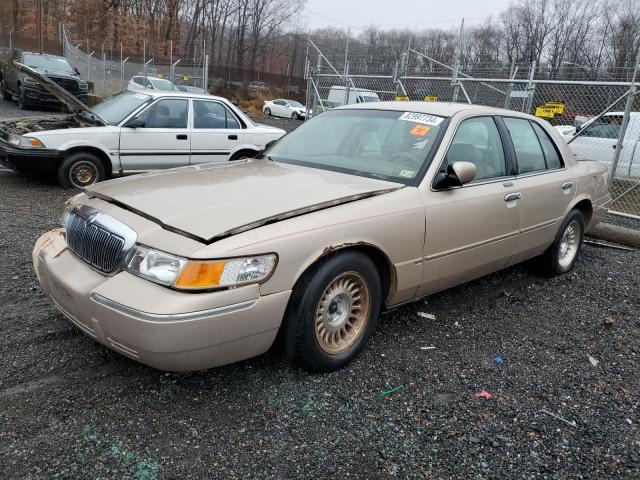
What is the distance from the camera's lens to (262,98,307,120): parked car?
98.7 feet

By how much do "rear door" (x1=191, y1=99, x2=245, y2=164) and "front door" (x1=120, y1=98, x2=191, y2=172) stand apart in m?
0.14

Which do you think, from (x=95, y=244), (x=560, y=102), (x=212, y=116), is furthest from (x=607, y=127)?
(x=95, y=244)

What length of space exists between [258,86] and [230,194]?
39.4m

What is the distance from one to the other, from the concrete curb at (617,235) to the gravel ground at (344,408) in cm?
306

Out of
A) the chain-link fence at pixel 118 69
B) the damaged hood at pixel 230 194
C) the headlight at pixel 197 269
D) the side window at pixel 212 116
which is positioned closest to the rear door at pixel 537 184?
the damaged hood at pixel 230 194

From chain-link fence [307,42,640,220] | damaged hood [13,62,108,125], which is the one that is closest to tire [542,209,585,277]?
chain-link fence [307,42,640,220]

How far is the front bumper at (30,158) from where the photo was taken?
6762 millimetres

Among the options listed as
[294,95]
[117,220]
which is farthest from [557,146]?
[294,95]

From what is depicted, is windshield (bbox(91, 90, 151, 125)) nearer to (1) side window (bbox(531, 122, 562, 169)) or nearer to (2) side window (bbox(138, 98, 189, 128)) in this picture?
(2) side window (bbox(138, 98, 189, 128))

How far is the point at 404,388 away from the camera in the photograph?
10.1 ft

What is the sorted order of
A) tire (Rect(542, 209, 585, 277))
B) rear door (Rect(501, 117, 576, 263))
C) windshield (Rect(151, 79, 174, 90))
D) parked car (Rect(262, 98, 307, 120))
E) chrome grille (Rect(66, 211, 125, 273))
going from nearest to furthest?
chrome grille (Rect(66, 211, 125, 273))
rear door (Rect(501, 117, 576, 263))
tire (Rect(542, 209, 585, 277))
windshield (Rect(151, 79, 174, 90))
parked car (Rect(262, 98, 307, 120))

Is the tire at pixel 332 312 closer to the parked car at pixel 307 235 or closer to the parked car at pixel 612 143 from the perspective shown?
the parked car at pixel 307 235

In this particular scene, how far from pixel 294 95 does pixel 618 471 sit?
42270mm

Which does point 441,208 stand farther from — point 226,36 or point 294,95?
point 226,36
